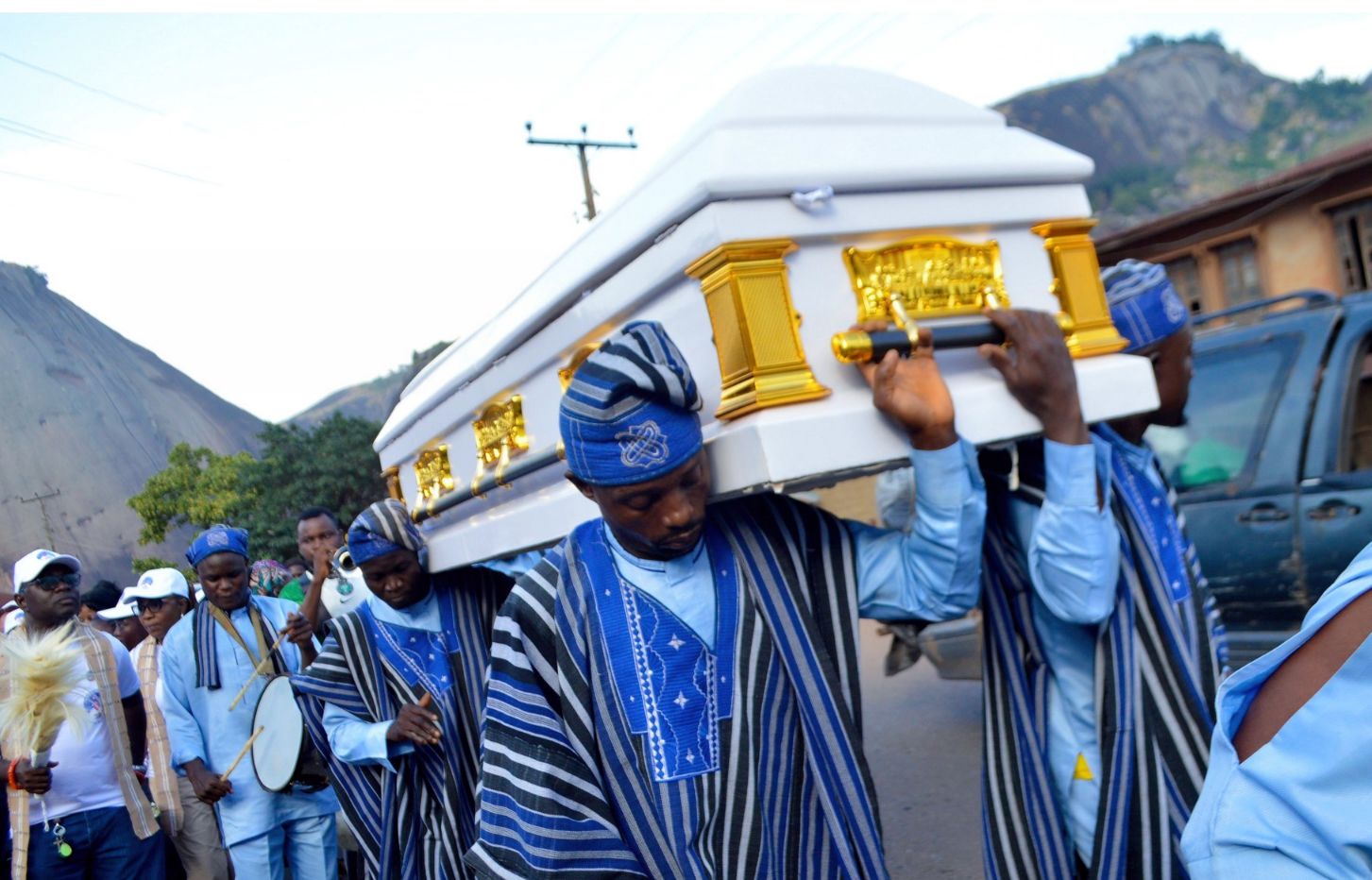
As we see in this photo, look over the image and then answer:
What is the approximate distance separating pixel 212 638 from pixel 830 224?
370 cm

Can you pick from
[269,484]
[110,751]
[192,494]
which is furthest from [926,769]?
[269,484]

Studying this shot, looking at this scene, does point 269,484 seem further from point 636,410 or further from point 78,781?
point 636,410

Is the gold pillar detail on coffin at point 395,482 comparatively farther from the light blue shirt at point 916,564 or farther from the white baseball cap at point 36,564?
the light blue shirt at point 916,564

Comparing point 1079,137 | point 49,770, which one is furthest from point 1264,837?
point 1079,137

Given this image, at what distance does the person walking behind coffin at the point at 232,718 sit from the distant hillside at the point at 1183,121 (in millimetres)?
55164

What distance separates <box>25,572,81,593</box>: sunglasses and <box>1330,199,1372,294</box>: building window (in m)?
17.8

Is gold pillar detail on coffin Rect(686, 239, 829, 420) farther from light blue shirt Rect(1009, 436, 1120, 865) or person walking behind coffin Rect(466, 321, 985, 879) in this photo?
light blue shirt Rect(1009, 436, 1120, 865)

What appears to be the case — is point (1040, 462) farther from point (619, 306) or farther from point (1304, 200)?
point (1304, 200)

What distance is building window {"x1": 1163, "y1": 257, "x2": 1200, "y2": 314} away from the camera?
776 inches

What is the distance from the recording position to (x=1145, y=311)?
2.26 meters

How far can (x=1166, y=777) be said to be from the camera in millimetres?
2109

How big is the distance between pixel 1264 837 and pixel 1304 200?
19.4 m

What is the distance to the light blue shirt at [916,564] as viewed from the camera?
187 cm

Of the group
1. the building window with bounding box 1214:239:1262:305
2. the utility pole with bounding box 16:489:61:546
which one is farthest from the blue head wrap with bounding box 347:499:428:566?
the building window with bounding box 1214:239:1262:305
